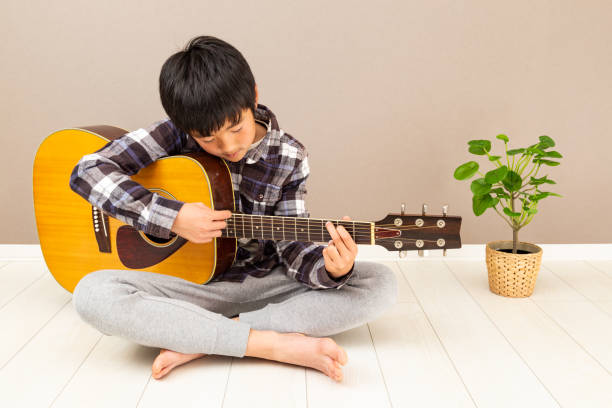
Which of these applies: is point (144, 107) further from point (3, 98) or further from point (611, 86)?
point (611, 86)

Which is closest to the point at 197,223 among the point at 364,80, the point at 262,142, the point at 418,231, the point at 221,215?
the point at 221,215

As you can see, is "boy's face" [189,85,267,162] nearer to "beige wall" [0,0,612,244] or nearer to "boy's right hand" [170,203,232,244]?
"boy's right hand" [170,203,232,244]

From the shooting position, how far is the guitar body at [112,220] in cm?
138

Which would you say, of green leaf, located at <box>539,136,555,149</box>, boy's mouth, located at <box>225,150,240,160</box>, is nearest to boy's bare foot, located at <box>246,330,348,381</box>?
boy's mouth, located at <box>225,150,240,160</box>

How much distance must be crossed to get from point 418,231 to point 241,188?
0.48 metres

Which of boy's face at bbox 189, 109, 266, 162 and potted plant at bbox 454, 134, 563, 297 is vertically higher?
boy's face at bbox 189, 109, 266, 162

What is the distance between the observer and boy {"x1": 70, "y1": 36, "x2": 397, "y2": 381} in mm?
1232

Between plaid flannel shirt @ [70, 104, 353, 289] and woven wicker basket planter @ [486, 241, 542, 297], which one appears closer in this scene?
plaid flannel shirt @ [70, 104, 353, 289]

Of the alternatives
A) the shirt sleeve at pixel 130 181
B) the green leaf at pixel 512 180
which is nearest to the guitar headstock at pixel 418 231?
the shirt sleeve at pixel 130 181

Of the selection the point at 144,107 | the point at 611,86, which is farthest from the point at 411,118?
the point at 144,107

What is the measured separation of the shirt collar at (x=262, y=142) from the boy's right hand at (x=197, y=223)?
19 cm

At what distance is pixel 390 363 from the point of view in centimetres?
135

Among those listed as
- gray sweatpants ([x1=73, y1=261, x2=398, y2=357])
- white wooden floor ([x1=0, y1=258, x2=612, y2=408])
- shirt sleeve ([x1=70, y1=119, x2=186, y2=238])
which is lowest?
white wooden floor ([x1=0, y1=258, x2=612, y2=408])

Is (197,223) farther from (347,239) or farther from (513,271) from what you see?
(513,271)
